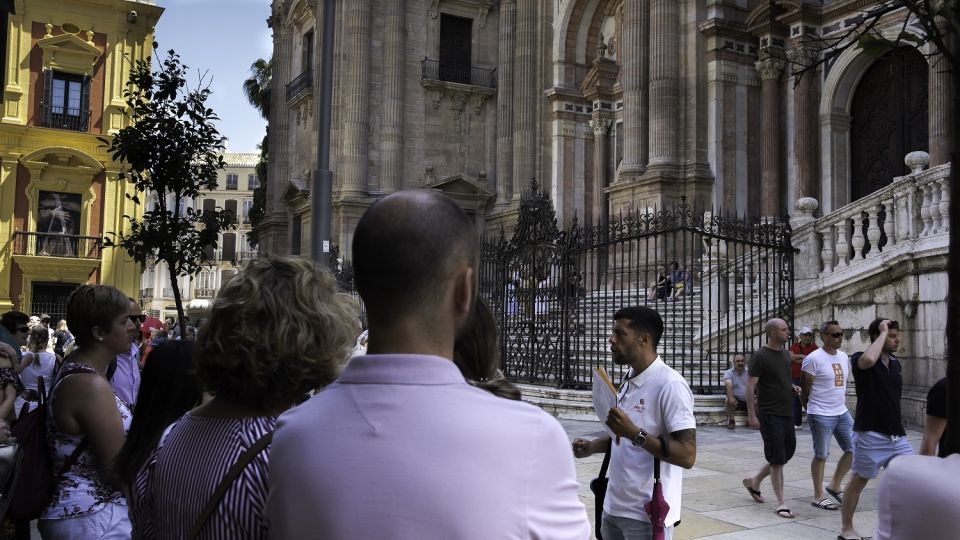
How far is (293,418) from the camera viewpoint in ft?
5.03

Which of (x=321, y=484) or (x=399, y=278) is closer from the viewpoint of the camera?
(x=321, y=484)

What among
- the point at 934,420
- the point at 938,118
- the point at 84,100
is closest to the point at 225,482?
the point at 934,420

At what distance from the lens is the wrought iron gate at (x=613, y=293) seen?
13500 millimetres

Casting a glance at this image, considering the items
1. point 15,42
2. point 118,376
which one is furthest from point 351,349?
point 15,42

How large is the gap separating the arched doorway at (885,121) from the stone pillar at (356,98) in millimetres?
14684

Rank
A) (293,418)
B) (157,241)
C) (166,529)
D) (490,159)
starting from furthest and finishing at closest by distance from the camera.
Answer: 1. (490,159)
2. (157,241)
3. (166,529)
4. (293,418)

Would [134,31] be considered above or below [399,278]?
above

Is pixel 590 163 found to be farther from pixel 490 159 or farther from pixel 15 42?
pixel 15 42

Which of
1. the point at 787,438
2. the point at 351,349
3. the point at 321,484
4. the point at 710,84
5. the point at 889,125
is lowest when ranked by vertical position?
the point at 787,438

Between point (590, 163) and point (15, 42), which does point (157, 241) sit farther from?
point (15, 42)

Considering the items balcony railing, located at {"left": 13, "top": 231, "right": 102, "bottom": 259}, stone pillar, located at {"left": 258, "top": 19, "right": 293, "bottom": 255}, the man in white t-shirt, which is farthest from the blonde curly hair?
stone pillar, located at {"left": 258, "top": 19, "right": 293, "bottom": 255}

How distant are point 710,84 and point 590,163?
6.68 m

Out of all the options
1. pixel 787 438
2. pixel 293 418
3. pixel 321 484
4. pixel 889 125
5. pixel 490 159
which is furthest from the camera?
pixel 490 159

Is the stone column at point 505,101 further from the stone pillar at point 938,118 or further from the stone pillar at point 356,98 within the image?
the stone pillar at point 938,118
